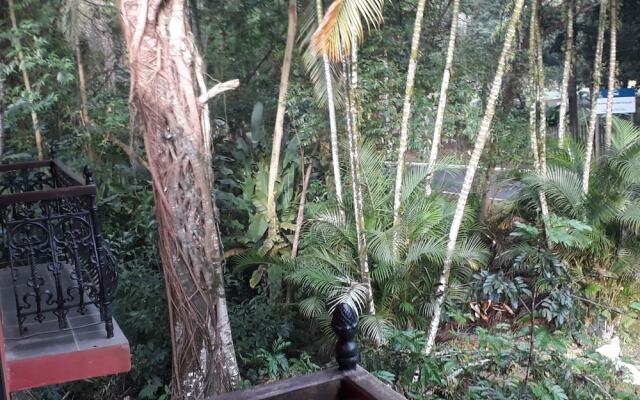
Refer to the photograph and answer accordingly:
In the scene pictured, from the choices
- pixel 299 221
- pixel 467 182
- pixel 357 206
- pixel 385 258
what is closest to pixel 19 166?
pixel 357 206

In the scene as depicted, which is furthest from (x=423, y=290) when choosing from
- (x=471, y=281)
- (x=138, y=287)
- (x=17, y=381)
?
(x=17, y=381)

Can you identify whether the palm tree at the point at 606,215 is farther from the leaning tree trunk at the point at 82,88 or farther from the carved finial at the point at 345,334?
the leaning tree trunk at the point at 82,88

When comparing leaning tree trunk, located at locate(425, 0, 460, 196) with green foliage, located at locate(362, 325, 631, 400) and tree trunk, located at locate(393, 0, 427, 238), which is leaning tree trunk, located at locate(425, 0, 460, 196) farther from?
green foliage, located at locate(362, 325, 631, 400)

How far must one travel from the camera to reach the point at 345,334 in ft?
6.20

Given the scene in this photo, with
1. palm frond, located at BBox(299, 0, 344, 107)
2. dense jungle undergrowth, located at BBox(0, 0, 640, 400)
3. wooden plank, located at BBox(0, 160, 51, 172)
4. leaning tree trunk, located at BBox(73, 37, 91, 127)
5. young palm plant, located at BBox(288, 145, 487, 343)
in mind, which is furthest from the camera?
leaning tree trunk, located at BBox(73, 37, 91, 127)

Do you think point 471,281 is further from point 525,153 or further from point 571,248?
point 525,153

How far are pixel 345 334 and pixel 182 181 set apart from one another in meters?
3.12

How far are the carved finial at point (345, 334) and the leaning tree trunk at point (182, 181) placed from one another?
3.10 metres

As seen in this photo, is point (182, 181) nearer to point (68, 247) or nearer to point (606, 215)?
point (68, 247)

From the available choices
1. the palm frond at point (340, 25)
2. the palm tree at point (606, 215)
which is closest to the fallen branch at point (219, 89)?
the palm frond at point (340, 25)

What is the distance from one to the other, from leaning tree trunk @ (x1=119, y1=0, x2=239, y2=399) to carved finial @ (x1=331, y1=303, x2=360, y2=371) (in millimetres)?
3097

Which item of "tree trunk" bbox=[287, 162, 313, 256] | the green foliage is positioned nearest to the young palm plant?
"tree trunk" bbox=[287, 162, 313, 256]

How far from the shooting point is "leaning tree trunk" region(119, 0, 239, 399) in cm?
464

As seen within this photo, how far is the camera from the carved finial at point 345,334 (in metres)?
1.87
